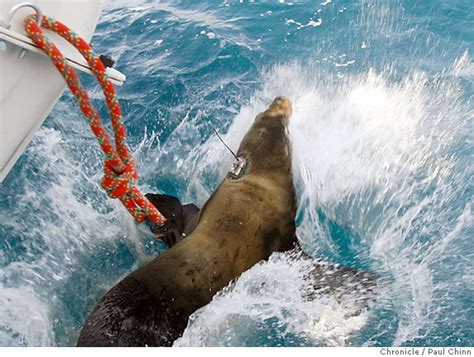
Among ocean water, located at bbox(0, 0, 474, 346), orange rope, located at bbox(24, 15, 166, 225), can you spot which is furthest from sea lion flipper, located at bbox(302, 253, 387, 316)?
orange rope, located at bbox(24, 15, 166, 225)

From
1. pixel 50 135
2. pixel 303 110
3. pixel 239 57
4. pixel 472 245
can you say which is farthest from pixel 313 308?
pixel 239 57

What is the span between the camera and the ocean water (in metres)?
5.48

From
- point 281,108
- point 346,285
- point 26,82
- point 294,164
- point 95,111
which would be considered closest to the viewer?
point 95,111

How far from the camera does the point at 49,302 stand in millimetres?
5375

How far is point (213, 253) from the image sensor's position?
5.36 meters

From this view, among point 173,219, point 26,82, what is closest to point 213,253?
point 173,219

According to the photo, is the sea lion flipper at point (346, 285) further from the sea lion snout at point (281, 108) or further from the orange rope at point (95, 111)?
the sea lion snout at point (281, 108)

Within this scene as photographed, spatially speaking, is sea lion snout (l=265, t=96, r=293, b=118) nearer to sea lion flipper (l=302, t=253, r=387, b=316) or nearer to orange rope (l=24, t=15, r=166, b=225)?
sea lion flipper (l=302, t=253, r=387, b=316)

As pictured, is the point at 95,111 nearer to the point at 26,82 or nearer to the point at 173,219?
the point at 26,82

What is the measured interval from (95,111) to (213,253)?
1.64 m

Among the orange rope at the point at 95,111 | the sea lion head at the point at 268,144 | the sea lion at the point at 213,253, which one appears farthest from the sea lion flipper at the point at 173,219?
the sea lion head at the point at 268,144

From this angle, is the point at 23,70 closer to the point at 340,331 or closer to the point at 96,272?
the point at 96,272

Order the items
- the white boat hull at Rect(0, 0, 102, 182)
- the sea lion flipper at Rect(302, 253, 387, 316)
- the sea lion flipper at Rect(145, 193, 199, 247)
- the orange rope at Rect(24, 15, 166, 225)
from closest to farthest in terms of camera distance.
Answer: the orange rope at Rect(24, 15, 166, 225) → the white boat hull at Rect(0, 0, 102, 182) → the sea lion flipper at Rect(302, 253, 387, 316) → the sea lion flipper at Rect(145, 193, 199, 247)

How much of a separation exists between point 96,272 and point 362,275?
2541 millimetres
